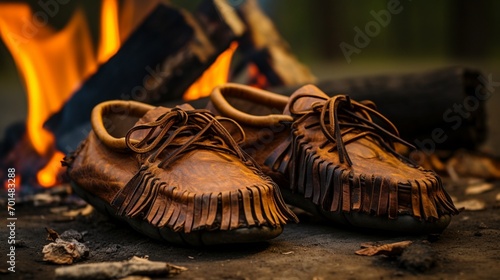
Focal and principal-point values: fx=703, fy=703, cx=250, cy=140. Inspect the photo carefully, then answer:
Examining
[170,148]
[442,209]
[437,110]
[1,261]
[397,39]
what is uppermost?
[397,39]

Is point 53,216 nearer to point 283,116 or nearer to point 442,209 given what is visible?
point 283,116

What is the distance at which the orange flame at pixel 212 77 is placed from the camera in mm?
3561

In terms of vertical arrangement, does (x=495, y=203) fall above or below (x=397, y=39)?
below

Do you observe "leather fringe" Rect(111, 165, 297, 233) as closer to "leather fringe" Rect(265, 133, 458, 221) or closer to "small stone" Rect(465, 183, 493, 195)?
"leather fringe" Rect(265, 133, 458, 221)

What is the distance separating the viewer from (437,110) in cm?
332

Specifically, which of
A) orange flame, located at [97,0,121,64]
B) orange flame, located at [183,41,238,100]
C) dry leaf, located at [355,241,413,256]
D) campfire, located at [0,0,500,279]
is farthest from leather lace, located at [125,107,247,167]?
orange flame, located at [97,0,121,64]

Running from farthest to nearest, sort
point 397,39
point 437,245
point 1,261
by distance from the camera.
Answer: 1. point 397,39
2. point 437,245
3. point 1,261

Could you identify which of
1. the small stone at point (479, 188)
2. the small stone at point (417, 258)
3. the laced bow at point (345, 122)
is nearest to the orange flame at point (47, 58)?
the laced bow at point (345, 122)

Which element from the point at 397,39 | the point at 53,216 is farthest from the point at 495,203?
the point at 397,39

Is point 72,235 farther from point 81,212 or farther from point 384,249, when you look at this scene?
point 384,249

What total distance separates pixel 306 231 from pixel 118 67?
1.70 m

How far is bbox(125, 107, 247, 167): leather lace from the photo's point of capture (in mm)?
1961

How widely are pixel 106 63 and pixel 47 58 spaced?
1.05 feet

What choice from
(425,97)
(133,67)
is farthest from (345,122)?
(133,67)
